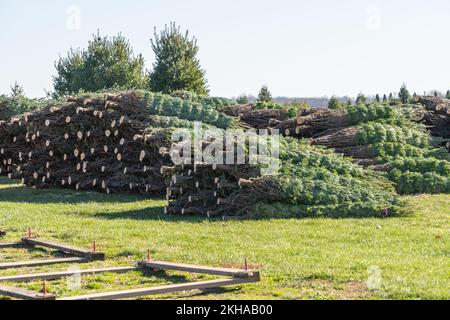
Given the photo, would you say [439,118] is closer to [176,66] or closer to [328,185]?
[328,185]

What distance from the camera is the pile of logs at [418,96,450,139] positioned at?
76.4 feet

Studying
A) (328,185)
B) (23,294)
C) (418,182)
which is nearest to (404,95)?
(418,182)

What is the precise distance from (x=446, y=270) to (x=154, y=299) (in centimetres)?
362

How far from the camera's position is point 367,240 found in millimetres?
11695

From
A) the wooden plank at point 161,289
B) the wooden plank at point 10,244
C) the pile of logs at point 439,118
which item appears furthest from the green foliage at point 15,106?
the wooden plank at point 161,289

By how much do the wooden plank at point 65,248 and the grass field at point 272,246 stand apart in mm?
222

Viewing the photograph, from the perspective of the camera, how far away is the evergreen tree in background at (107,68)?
43.8 metres

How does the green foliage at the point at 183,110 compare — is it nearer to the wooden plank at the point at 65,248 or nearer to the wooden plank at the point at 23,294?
the wooden plank at the point at 65,248

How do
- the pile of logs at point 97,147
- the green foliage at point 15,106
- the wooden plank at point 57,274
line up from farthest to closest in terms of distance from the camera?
the green foliage at point 15,106, the pile of logs at point 97,147, the wooden plank at point 57,274

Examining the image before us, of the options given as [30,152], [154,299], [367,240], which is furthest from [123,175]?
[154,299]

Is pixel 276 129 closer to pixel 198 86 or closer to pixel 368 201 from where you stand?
pixel 368 201

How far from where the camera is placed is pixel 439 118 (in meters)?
23.5

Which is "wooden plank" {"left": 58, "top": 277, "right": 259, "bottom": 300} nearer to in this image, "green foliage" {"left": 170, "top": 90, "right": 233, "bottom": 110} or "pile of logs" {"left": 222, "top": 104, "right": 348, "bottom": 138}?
"pile of logs" {"left": 222, "top": 104, "right": 348, "bottom": 138}

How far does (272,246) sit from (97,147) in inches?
408
